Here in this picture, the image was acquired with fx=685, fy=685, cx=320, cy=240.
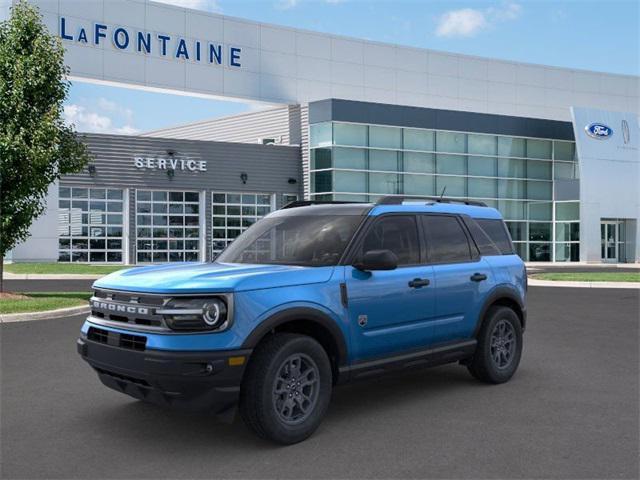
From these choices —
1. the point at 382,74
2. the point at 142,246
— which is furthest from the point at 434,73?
the point at 142,246

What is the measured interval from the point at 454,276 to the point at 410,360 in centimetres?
107

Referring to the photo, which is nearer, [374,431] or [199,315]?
[199,315]

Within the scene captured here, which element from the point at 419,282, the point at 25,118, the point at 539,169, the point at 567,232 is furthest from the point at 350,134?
the point at 419,282

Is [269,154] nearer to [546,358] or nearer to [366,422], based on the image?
[546,358]

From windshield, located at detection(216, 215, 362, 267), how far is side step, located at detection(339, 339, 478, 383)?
→ 923 mm

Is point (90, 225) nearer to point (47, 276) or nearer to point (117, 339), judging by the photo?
point (47, 276)

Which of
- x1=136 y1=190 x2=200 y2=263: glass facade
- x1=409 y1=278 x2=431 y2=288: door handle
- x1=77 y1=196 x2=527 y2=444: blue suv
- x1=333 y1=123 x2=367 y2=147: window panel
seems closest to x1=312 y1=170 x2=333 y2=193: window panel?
x1=333 y1=123 x2=367 y2=147: window panel

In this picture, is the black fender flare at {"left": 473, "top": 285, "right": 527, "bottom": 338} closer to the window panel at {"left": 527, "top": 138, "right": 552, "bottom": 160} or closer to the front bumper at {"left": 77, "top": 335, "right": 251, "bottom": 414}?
the front bumper at {"left": 77, "top": 335, "right": 251, "bottom": 414}

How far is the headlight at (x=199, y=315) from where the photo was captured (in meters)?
4.95

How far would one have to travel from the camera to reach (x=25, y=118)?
16.0 m

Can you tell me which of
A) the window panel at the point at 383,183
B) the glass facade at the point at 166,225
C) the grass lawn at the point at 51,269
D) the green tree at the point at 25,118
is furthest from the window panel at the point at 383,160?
the green tree at the point at 25,118

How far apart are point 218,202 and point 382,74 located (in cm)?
1529

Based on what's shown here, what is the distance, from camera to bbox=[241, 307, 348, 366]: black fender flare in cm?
505

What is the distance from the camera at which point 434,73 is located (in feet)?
152
